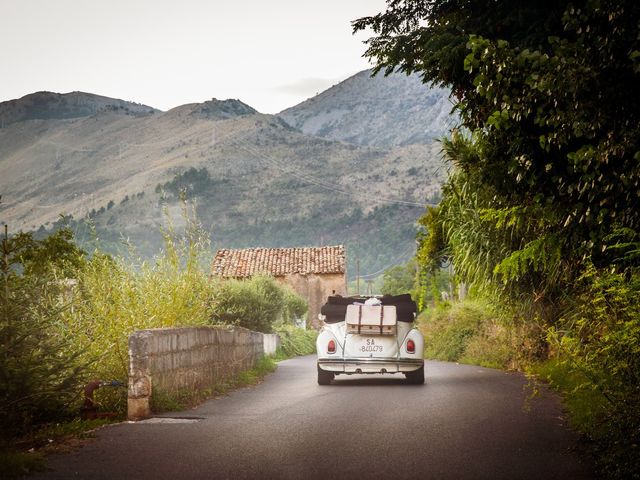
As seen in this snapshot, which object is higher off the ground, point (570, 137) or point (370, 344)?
point (570, 137)

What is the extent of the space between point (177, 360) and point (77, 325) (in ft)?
5.06

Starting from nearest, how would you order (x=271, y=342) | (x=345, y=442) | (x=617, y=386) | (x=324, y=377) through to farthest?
(x=617, y=386)
(x=345, y=442)
(x=324, y=377)
(x=271, y=342)

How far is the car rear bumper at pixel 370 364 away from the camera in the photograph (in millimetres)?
16766

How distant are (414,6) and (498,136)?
4341 millimetres

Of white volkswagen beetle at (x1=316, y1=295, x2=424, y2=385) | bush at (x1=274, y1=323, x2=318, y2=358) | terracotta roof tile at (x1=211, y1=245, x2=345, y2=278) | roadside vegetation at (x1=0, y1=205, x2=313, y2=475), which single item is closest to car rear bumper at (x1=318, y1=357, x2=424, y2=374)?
white volkswagen beetle at (x1=316, y1=295, x2=424, y2=385)

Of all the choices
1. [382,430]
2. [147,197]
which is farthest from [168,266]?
[147,197]

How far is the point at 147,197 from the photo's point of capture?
147 meters

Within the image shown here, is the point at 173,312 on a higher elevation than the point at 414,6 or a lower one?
lower

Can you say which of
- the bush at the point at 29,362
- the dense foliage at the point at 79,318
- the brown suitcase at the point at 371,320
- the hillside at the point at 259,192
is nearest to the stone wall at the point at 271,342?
the brown suitcase at the point at 371,320

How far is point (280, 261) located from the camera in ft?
207

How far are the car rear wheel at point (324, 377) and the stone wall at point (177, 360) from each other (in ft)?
5.46

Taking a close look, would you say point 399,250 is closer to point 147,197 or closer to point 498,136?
point 147,197

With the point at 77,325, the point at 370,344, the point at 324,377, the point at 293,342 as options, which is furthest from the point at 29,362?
the point at 293,342

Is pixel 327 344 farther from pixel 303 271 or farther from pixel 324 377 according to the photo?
pixel 303 271
